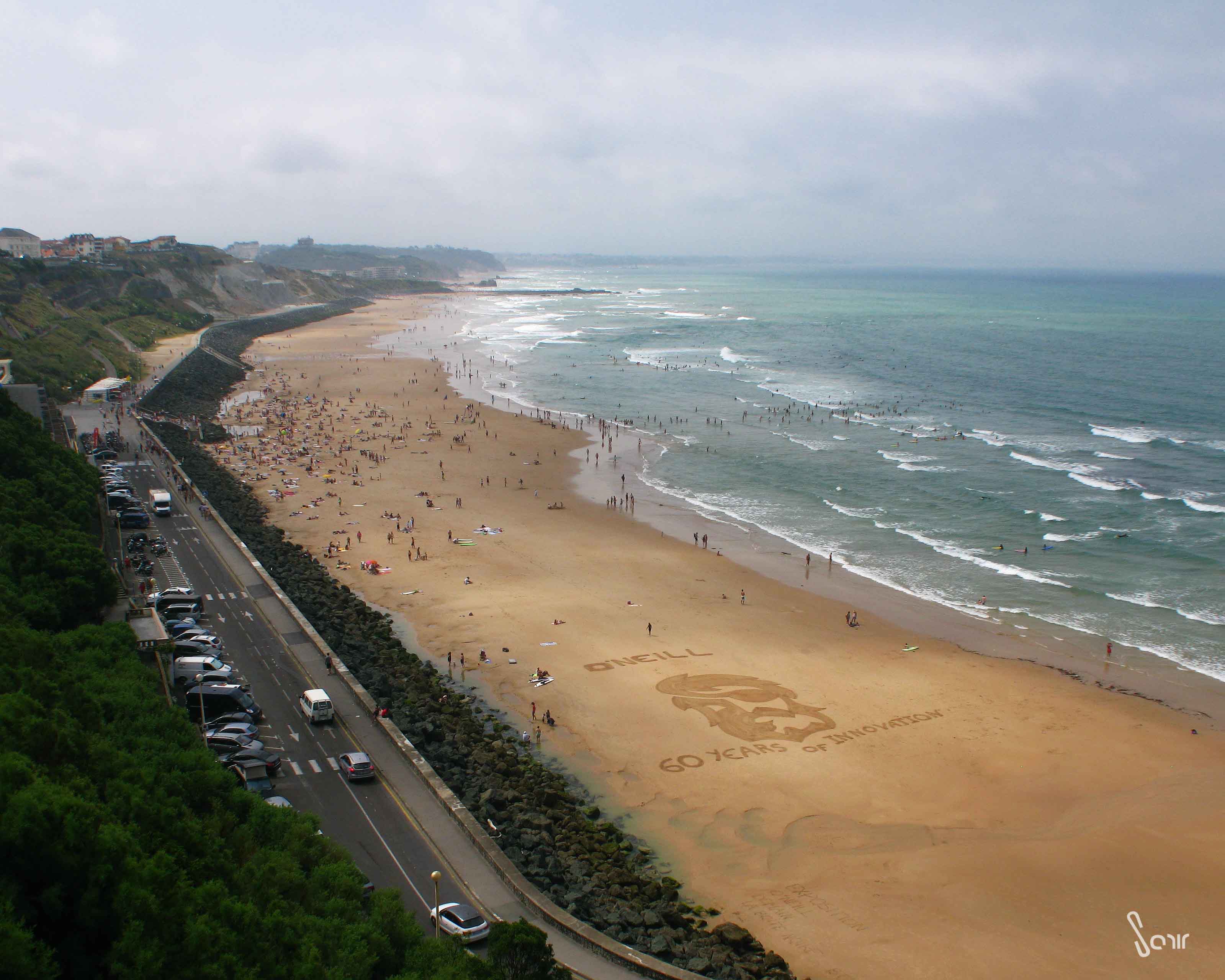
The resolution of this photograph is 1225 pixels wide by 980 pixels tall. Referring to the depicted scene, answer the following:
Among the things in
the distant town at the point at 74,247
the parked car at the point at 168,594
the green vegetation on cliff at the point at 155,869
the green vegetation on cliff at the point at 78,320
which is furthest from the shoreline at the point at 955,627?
the distant town at the point at 74,247

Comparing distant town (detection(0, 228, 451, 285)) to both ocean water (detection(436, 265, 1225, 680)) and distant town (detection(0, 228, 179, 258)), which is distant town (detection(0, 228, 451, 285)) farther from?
ocean water (detection(436, 265, 1225, 680))

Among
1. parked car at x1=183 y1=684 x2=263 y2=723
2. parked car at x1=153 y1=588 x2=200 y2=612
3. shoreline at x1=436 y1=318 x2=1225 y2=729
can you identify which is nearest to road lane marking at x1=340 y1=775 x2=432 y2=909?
parked car at x1=183 y1=684 x2=263 y2=723

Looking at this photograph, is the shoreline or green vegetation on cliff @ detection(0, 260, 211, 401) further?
green vegetation on cliff @ detection(0, 260, 211, 401)

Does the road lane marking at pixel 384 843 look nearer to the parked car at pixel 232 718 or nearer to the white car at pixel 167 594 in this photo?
the parked car at pixel 232 718

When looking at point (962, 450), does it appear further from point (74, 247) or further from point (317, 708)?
point (74, 247)

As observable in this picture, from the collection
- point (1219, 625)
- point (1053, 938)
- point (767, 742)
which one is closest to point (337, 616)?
point (767, 742)
